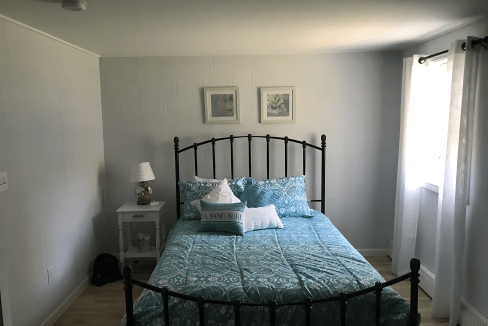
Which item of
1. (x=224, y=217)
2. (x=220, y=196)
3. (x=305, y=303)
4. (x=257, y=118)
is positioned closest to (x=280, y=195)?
(x=220, y=196)

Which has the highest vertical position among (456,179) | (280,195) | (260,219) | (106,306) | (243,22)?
(243,22)

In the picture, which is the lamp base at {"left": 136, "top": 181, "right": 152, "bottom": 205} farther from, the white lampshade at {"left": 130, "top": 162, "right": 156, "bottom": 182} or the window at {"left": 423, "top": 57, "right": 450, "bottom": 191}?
the window at {"left": 423, "top": 57, "right": 450, "bottom": 191}

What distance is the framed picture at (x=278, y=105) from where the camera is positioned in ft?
13.2

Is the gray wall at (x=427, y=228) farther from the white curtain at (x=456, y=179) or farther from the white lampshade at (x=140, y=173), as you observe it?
the white lampshade at (x=140, y=173)

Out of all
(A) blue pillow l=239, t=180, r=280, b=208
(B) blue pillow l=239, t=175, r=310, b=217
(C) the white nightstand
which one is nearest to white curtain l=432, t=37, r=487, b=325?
(B) blue pillow l=239, t=175, r=310, b=217

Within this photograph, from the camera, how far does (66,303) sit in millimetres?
A: 3248

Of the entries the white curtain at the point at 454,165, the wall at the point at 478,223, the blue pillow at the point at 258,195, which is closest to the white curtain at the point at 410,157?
the white curtain at the point at 454,165

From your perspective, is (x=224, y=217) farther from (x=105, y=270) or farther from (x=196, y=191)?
(x=105, y=270)

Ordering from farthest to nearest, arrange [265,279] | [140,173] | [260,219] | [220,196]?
[140,173] → [220,196] → [260,219] → [265,279]

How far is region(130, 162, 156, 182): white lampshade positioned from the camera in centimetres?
377

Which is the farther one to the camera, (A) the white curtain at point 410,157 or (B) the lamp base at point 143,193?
(B) the lamp base at point 143,193

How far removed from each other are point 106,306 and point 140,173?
1217 millimetres

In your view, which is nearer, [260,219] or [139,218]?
[260,219]

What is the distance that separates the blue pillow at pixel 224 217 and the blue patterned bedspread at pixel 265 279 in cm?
16
